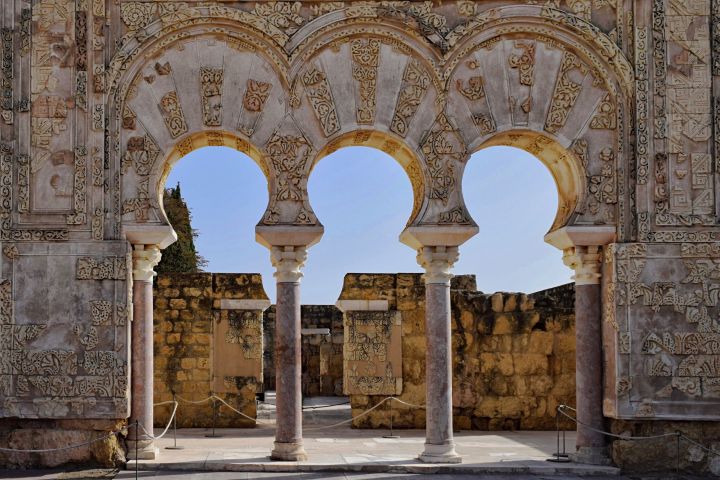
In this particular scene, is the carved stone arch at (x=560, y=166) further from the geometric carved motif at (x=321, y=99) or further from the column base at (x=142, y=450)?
the column base at (x=142, y=450)

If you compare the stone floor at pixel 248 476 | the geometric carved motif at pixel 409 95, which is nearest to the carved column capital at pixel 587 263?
the stone floor at pixel 248 476

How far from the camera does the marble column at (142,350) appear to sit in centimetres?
1102

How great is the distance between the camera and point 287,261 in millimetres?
11109

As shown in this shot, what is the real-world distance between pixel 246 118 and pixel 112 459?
4.34m

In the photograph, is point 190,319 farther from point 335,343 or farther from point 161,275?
point 335,343

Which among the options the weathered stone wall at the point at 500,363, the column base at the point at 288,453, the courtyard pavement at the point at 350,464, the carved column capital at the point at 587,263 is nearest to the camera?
the courtyard pavement at the point at 350,464

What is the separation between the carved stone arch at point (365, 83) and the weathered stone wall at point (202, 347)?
203 inches

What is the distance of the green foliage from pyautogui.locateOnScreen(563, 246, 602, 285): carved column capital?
1863cm

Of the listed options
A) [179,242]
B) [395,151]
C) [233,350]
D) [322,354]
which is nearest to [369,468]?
[395,151]

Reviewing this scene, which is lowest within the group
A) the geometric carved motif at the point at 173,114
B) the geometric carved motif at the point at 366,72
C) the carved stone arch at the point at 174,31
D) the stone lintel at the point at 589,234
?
the stone lintel at the point at 589,234

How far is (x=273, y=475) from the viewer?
1046cm

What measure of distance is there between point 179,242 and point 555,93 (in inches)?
833

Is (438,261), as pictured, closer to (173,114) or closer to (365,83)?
(365,83)

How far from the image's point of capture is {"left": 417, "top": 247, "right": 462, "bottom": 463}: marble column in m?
11.0
